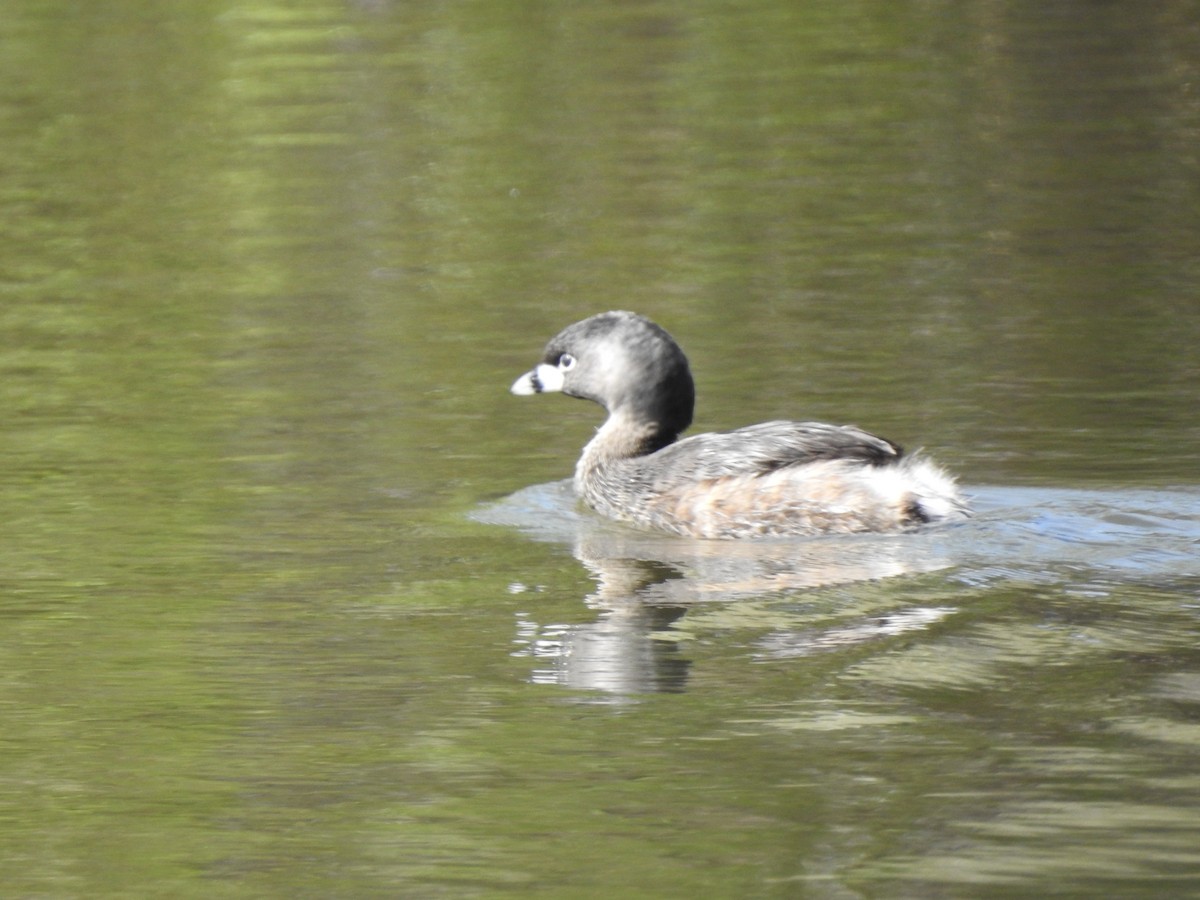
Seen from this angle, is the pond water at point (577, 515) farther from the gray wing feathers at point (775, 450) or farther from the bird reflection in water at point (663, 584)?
the gray wing feathers at point (775, 450)

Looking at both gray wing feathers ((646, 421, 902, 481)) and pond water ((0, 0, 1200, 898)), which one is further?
gray wing feathers ((646, 421, 902, 481))

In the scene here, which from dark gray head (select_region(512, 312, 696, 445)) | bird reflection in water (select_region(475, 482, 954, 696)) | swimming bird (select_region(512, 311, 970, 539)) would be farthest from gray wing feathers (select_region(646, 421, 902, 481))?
dark gray head (select_region(512, 312, 696, 445))

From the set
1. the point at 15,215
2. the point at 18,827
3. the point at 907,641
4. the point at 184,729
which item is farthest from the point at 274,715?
the point at 15,215

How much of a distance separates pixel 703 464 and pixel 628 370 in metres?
0.87

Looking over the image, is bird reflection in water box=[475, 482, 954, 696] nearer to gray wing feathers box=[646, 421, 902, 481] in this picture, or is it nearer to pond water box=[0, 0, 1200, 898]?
pond water box=[0, 0, 1200, 898]

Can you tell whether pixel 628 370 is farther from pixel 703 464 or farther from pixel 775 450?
pixel 775 450

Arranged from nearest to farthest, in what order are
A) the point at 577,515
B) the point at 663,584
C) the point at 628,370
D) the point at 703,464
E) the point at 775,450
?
the point at 663,584
the point at 775,450
the point at 703,464
the point at 577,515
the point at 628,370

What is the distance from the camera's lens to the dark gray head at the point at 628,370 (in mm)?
10336

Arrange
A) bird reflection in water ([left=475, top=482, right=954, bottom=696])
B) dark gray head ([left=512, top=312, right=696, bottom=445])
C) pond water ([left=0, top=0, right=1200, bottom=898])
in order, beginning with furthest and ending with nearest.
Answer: dark gray head ([left=512, top=312, right=696, bottom=445]) < bird reflection in water ([left=475, top=482, right=954, bottom=696]) < pond water ([left=0, top=0, right=1200, bottom=898])

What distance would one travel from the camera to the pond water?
237 inches

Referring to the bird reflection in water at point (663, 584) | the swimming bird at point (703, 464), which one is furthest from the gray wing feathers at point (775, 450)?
the bird reflection in water at point (663, 584)

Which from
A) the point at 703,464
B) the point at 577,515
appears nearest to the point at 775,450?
the point at 703,464

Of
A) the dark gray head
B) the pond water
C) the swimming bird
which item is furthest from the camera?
the dark gray head

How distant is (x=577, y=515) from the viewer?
1013 cm
